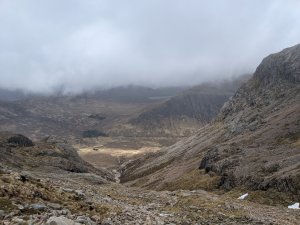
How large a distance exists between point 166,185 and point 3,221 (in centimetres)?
13023

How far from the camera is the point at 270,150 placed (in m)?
120

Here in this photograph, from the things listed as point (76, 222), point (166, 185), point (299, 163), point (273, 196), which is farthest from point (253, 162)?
point (76, 222)

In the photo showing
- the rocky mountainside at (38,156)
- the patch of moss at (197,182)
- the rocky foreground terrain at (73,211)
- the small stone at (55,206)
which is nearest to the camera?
the rocky foreground terrain at (73,211)

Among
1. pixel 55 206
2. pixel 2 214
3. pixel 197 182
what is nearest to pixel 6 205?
pixel 2 214

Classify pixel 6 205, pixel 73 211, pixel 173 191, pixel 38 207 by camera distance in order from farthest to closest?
pixel 173 191 < pixel 73 211 < pixel 38 207 < pixel 6 205

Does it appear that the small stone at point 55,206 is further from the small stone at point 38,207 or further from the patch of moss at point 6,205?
the patch of moss at point 6,205

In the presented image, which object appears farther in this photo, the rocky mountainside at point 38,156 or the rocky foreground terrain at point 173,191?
the rocky mountainside at point 38,156

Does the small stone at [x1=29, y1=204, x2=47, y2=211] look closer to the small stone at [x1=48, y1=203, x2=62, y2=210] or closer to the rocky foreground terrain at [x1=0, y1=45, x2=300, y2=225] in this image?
the rocky foreground terrain at [x1=0, y1=45, x2=300, y2=225]

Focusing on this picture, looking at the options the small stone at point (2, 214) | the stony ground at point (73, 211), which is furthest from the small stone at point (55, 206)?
the small stone at point (2, 214)

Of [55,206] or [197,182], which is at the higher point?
[55,206]

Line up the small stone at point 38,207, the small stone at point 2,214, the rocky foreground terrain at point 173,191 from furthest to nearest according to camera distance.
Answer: the rocky foreground terrain at point 173,191
the small stone at point 38,207
the small stone at point 2,214

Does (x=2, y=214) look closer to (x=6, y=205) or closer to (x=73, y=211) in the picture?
(x=6, y=205)

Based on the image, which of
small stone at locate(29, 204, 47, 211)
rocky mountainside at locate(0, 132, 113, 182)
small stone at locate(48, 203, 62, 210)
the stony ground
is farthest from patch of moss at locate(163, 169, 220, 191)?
small stone at locate(29, 204, 47, 211)

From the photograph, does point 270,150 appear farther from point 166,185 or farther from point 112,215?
point 112,215
